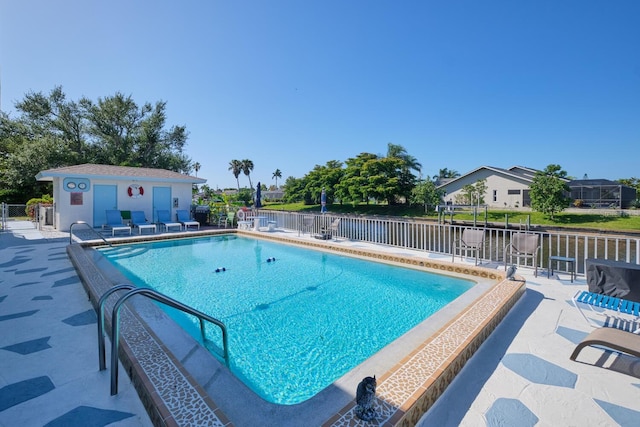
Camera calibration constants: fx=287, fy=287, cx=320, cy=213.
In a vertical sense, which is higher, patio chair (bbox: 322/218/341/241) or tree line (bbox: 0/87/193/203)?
tree line (bbox: 0/87/193/203)

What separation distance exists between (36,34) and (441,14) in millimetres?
17193

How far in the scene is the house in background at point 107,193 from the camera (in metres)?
12.3

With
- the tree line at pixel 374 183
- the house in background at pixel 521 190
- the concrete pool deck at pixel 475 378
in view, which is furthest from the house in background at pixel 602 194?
the concrete pool deck at pixel 475 378

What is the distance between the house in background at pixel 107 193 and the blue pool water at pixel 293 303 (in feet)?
16.7

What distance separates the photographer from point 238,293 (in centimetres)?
584

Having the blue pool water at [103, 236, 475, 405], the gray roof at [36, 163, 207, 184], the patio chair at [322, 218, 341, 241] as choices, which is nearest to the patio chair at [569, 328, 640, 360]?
the blue pool water at [103, 236, 475, 405]

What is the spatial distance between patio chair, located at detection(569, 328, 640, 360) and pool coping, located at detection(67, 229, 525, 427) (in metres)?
0.98

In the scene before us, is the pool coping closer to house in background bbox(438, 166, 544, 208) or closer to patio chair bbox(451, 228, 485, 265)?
patio chair bbox(451, 228, 485, 265)

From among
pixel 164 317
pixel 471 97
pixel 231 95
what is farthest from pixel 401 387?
pixel 471 97

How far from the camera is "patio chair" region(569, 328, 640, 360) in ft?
8.36

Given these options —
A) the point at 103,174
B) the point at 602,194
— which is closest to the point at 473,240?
the point at 103,174

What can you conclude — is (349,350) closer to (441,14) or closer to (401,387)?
(401,387)

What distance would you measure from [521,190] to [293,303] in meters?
34.2

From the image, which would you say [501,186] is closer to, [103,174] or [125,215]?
[125,215]
